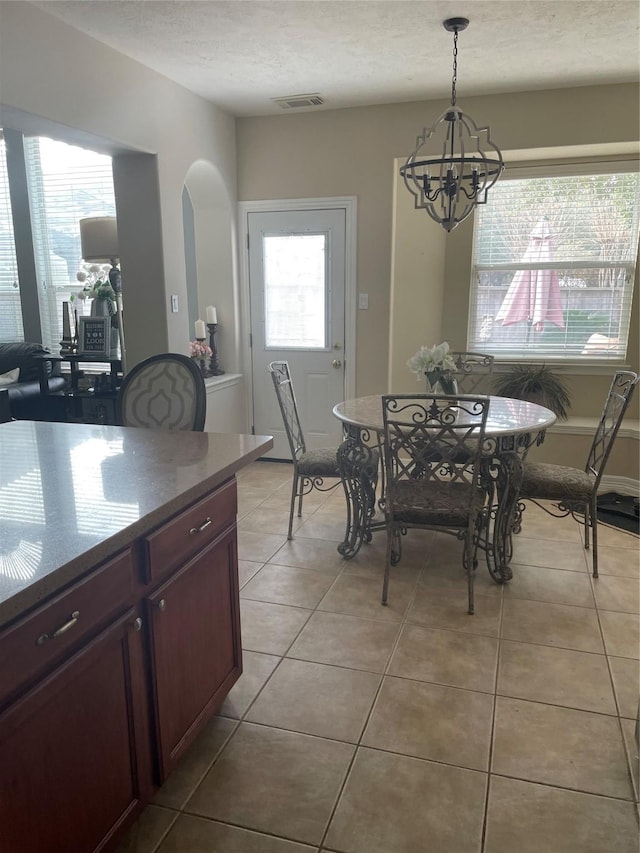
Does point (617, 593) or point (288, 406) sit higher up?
point (288, 406)

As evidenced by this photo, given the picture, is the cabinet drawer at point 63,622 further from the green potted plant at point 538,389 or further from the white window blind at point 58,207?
the white window blind at point 58,207

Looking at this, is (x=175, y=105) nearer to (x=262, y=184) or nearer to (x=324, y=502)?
(x=262, y=184)

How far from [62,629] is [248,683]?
1.21 m

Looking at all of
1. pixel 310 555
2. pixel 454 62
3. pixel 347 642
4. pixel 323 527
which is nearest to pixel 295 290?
pixel 454 62

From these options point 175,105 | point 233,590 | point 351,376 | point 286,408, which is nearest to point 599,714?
point 233,590

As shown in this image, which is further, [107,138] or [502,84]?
[502,84]

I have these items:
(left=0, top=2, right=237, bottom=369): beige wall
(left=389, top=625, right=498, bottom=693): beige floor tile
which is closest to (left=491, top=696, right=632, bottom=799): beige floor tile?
(left=389, top=625, right=498, bottom=693): beige floor tile

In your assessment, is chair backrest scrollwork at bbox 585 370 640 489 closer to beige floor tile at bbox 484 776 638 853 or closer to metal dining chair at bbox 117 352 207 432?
beige floor tile at bbox 484 776 638 853

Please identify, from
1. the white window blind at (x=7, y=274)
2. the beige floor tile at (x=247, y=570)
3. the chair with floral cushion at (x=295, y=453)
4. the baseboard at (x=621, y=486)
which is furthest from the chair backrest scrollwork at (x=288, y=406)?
the white window blind at (x=7, y=274)

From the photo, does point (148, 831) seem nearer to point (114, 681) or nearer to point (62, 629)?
point (114, 681)

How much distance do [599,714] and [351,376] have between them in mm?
3219

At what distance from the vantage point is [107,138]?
337 centimetres

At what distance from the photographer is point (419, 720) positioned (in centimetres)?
204

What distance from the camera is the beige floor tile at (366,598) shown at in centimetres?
274
